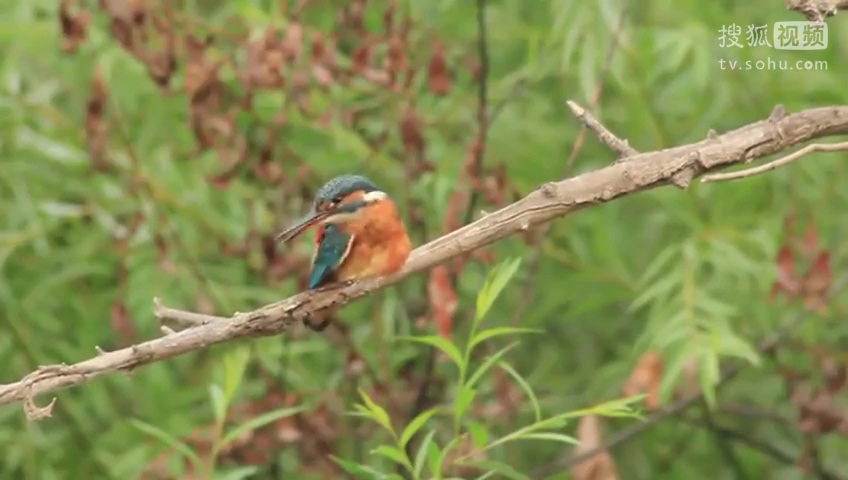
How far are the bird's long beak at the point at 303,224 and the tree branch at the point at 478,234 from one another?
4 cm

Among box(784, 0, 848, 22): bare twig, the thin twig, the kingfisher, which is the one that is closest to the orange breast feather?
the kingfisher

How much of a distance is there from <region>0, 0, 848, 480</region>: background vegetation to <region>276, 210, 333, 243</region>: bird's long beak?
21.3 inches

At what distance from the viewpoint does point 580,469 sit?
4.89 feet

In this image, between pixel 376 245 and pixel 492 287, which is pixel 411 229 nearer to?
pixel 492 287

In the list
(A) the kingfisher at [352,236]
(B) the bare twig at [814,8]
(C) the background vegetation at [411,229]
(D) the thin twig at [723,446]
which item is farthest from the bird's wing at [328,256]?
(D) the thin twig at [723,446]

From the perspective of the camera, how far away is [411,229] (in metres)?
1.52

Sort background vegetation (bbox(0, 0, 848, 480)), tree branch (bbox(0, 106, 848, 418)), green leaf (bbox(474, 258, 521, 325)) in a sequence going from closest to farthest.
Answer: tree branch (bbox(0, 106, 848, 418)) → green leaf (bbox(474, 258, 521, 325)) → background vegetation (bbox(0, 0, 848, 480))

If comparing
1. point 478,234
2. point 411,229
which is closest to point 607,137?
point 478,234

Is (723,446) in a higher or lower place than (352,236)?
lower

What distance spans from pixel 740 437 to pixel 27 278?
941 mm

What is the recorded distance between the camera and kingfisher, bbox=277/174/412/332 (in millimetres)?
810

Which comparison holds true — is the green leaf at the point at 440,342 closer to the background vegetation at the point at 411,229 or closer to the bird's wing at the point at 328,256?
the bird's wing at the point at 328,256

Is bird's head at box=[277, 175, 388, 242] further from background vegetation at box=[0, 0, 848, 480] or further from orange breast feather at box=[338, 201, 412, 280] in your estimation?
background vegetation at box=[0, 0, 848, 480]

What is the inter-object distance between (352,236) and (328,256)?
0.02 meters
